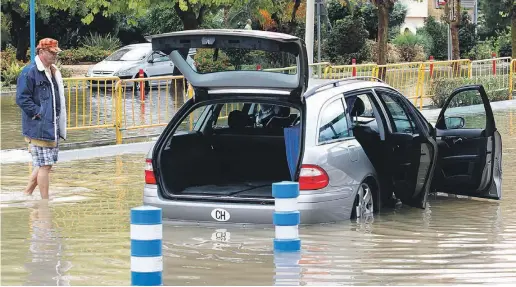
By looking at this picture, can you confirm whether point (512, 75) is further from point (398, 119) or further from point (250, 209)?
point (250, 209)

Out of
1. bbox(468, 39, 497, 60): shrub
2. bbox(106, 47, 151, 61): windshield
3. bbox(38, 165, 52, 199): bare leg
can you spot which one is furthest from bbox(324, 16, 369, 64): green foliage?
bbox(38, 165, 52, 199): bare leg

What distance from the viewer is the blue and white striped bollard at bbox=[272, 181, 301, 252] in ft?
30.5

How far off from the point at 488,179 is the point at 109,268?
511 cm

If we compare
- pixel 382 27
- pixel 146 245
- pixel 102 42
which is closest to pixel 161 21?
pixel 102 42

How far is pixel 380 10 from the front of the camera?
105 feet

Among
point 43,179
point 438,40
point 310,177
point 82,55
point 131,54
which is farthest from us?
point 438,40

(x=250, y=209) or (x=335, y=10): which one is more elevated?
(x=335, y=10)

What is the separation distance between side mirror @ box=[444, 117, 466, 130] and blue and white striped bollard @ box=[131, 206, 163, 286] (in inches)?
241

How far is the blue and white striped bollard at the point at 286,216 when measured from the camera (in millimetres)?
9297

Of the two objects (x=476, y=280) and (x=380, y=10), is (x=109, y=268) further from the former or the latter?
(x=380, y=10)

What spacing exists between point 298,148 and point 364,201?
1038 mm

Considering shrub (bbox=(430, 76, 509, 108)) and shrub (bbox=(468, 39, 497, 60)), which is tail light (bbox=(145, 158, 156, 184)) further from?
shrub (bbox=(468, 39, 497, 60))

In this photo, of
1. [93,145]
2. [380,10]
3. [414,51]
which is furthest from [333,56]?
[93,145]

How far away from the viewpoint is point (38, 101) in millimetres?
12703
